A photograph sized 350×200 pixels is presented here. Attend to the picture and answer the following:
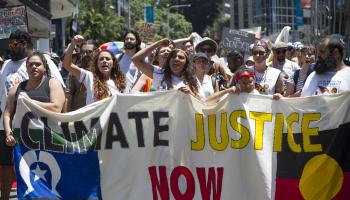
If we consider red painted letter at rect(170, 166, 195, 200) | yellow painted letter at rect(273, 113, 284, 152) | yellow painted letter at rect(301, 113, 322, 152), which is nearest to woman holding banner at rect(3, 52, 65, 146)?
red painted letter at rect(170, 166, 195, 200)

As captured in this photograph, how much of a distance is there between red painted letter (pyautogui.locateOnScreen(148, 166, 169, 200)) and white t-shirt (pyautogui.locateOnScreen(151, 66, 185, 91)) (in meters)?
0.87

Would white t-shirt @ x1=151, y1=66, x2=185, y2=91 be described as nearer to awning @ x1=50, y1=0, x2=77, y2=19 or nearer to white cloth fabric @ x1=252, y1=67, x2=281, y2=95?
white cloth fabric @ x1=252, y1=67, x2=281, y2=95

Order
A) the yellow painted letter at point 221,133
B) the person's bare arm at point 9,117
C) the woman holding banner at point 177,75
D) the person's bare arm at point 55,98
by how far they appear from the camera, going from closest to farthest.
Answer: the yellow painted letter at point 221,133
the person's bare arm at point 9,117
the person's bare arm at point 55,98
the woman holding banner at point 177,75

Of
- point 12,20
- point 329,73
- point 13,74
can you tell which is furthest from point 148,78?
point 12,20

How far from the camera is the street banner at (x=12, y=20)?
10.6 m

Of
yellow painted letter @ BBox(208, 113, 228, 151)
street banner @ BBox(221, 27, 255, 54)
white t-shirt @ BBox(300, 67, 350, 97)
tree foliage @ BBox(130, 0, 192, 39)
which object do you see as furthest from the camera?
tree foliage @ BBox(130, 0, 192, 39)

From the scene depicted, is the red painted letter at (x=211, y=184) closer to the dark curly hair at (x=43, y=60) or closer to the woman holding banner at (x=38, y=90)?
the woman holding banner at (x=38, y=90)

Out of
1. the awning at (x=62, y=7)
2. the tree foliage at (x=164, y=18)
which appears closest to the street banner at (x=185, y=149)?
the awning at (x=62, y=7)

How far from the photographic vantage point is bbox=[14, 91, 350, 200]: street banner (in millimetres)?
6395

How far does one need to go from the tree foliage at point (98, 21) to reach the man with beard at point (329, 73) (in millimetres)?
47681

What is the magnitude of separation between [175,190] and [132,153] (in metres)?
0.50

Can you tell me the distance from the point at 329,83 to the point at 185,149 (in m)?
1.41

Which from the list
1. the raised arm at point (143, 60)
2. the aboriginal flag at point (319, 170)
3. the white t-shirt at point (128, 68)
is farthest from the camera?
the white t-shirt at point (128, 68)

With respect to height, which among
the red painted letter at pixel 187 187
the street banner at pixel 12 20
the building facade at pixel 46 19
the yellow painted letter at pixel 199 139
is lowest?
the red painted letter at pixel 187 187
